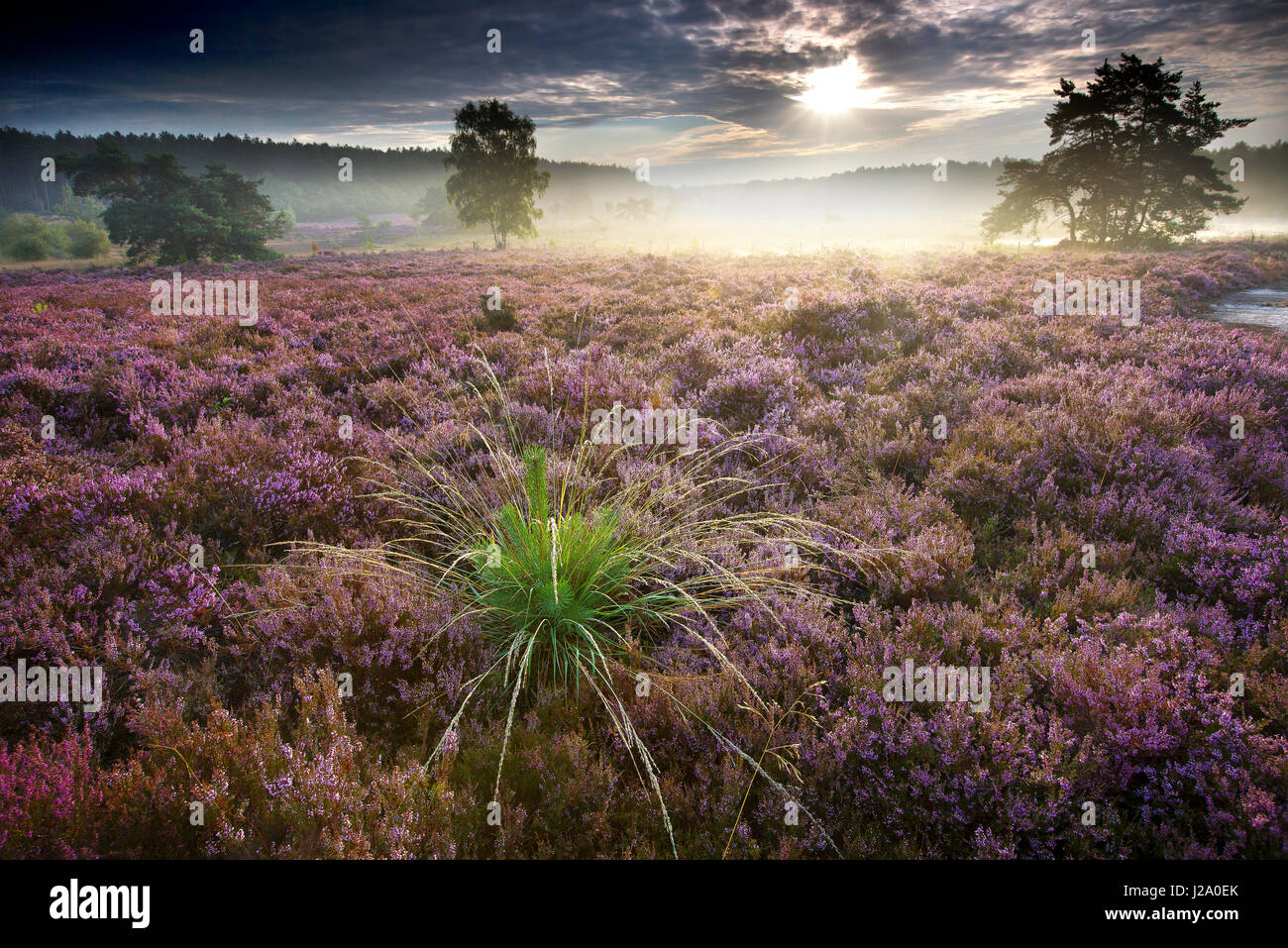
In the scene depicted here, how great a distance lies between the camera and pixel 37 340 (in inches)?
332

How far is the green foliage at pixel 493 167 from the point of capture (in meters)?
51.4

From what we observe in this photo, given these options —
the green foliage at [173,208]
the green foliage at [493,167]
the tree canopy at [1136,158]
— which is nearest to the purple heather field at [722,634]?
the tree canopy at [1136,158]

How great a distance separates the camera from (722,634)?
3.09m

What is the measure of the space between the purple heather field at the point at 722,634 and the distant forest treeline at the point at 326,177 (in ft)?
383

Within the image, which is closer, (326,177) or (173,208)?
(173,208)

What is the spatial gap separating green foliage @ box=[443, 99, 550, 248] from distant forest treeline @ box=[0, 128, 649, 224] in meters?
60.0

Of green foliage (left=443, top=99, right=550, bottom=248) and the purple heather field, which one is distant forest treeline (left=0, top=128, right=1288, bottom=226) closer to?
green foliage (left=443, top=99, right=550, bottom=248)

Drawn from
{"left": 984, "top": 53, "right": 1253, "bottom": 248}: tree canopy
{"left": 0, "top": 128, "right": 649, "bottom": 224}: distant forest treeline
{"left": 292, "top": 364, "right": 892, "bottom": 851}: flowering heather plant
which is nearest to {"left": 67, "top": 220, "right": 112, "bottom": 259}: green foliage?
{"left": 0, "top": 128, "right": 649, "bottom": 224}: distant forest treeline

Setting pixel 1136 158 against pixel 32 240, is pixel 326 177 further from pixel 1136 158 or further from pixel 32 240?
pixel 1136 158

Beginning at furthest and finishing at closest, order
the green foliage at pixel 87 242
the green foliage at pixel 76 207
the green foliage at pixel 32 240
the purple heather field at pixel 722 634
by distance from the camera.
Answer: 1. the green foliage at pixel 76 207
2. the green foliage at pixel 87 242
3. the green foliage at pixel 32 240
4. the purple heather field at pixel 722 634

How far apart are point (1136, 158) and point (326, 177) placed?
159739mm

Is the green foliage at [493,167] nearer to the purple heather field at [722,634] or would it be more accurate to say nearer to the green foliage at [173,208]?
the green foliage at [173,208]

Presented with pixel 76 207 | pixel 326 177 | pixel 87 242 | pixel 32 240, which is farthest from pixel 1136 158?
pixel 326 177
